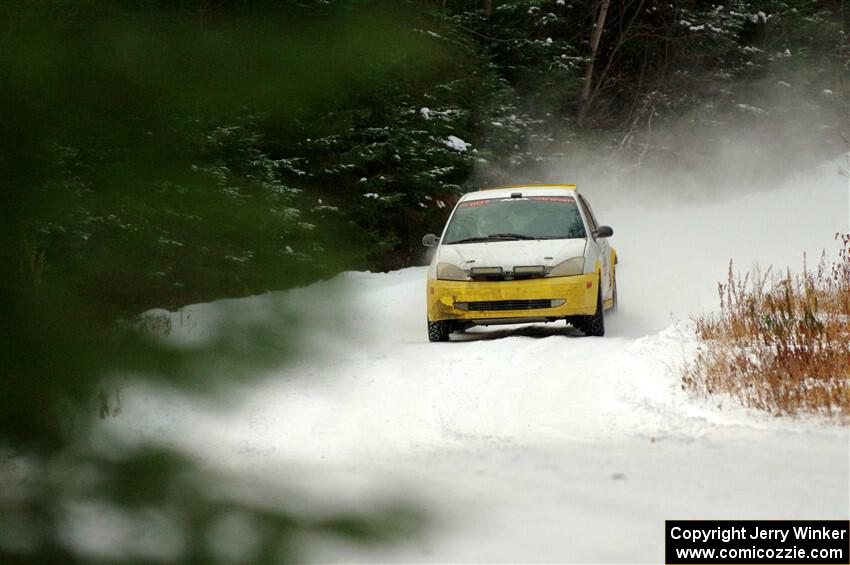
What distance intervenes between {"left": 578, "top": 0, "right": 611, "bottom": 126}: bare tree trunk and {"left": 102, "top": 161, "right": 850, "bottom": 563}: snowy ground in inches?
841

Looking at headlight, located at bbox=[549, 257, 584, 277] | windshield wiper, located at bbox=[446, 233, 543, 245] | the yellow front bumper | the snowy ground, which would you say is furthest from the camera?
windshield wiper, located at bbox=[446, 233, 543, 245]

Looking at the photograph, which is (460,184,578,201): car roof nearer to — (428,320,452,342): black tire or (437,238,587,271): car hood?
(437,238,587,271): car hood

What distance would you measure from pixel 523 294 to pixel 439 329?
1.09 m

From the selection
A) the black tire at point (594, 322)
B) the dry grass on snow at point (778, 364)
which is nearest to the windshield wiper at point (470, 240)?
the black tire at point (594, 322)

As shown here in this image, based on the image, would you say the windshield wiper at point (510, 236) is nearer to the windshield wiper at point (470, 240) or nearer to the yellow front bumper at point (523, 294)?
the windshield wiper at point (470, 240)

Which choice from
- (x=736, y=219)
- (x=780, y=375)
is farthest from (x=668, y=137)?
(x=780, y=375)

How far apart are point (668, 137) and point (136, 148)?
3715 centimetres

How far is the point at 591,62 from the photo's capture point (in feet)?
106

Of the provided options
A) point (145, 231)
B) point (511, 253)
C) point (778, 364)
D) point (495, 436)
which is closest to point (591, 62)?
point (511, 253)

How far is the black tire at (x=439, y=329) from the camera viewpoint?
10.9 meters

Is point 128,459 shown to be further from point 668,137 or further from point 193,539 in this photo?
point 668,137

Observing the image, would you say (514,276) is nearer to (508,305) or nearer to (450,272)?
(508,305)

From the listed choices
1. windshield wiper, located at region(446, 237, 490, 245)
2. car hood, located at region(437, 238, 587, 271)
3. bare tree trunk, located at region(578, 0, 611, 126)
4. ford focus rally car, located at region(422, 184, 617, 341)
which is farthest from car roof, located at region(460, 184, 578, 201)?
bare tree trunk, located at region(578, 0, 611, 126)

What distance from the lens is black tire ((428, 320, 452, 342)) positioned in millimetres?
10883
